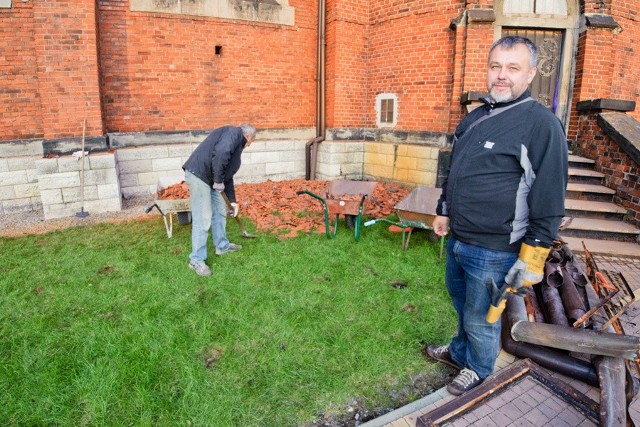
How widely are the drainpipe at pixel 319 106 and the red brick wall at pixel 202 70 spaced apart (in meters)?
0.20

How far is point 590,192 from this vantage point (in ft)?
23.8

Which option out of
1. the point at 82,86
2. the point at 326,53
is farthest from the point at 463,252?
the point at 326,53

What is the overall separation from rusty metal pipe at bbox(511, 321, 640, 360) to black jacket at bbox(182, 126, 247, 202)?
12.2 ft

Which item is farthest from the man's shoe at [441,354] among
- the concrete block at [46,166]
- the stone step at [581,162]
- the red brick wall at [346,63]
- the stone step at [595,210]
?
the red brick wall at [346,63]

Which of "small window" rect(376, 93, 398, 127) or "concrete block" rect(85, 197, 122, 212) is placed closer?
"concrete block" rect(85, 197, 122, 212)

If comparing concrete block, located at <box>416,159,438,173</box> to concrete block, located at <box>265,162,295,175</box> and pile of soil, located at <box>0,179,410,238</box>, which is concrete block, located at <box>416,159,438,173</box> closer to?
pile of soil, located at <box>0,179,410,238</box>

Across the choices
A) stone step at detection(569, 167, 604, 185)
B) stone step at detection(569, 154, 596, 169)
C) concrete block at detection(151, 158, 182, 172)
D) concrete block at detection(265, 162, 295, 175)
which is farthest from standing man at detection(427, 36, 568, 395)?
concrete block at detection(265, 162, 295, 175)

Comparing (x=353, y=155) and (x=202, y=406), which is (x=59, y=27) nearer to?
(x=353, y=155)

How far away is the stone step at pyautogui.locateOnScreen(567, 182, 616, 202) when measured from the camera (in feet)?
23.6

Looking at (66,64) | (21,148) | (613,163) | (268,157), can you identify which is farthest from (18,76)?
(613,163)

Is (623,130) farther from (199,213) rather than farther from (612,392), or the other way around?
(199,213)

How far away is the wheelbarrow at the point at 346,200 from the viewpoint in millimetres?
6438

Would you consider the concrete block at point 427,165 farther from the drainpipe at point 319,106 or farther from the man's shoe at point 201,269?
the man's shoe at point 201,269

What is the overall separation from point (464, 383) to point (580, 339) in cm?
86
